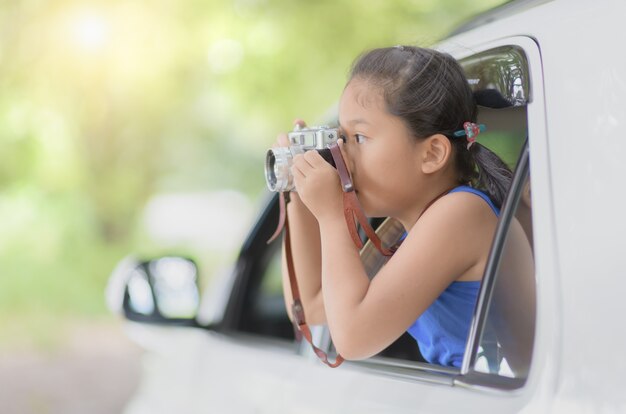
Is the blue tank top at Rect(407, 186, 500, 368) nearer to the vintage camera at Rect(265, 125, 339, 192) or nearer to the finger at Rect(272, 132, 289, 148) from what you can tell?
the vintage camera at Rect(265, 125, 339, 192)

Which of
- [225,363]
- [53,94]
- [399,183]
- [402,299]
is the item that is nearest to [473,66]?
[399,183]

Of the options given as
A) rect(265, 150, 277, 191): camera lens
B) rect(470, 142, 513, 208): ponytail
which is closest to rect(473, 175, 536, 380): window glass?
rect(470, 142, 513, 208): ponytail

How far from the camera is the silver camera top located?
174 centimetres

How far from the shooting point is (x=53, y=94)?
12977 millimetres

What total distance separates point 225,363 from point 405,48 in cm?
113

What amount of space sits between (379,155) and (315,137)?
0.14m

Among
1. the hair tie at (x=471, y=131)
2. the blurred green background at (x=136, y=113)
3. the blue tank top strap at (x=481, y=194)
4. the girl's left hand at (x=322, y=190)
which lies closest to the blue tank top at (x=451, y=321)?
the blue tank top strap at (x=481, y=194)

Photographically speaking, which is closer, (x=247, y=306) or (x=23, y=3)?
(x=247, y=306)

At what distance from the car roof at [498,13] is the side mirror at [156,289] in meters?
1.15

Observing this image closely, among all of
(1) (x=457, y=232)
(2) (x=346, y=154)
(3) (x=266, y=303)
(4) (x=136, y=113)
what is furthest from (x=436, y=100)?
(4) (x=136, y=113)

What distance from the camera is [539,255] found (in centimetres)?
129

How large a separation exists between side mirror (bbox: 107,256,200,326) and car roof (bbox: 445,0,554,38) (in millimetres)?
1148

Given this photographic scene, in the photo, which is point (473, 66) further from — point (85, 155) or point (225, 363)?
point (85, 155)

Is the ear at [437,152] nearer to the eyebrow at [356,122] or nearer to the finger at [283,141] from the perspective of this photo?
the eyebrow at [356,122]
